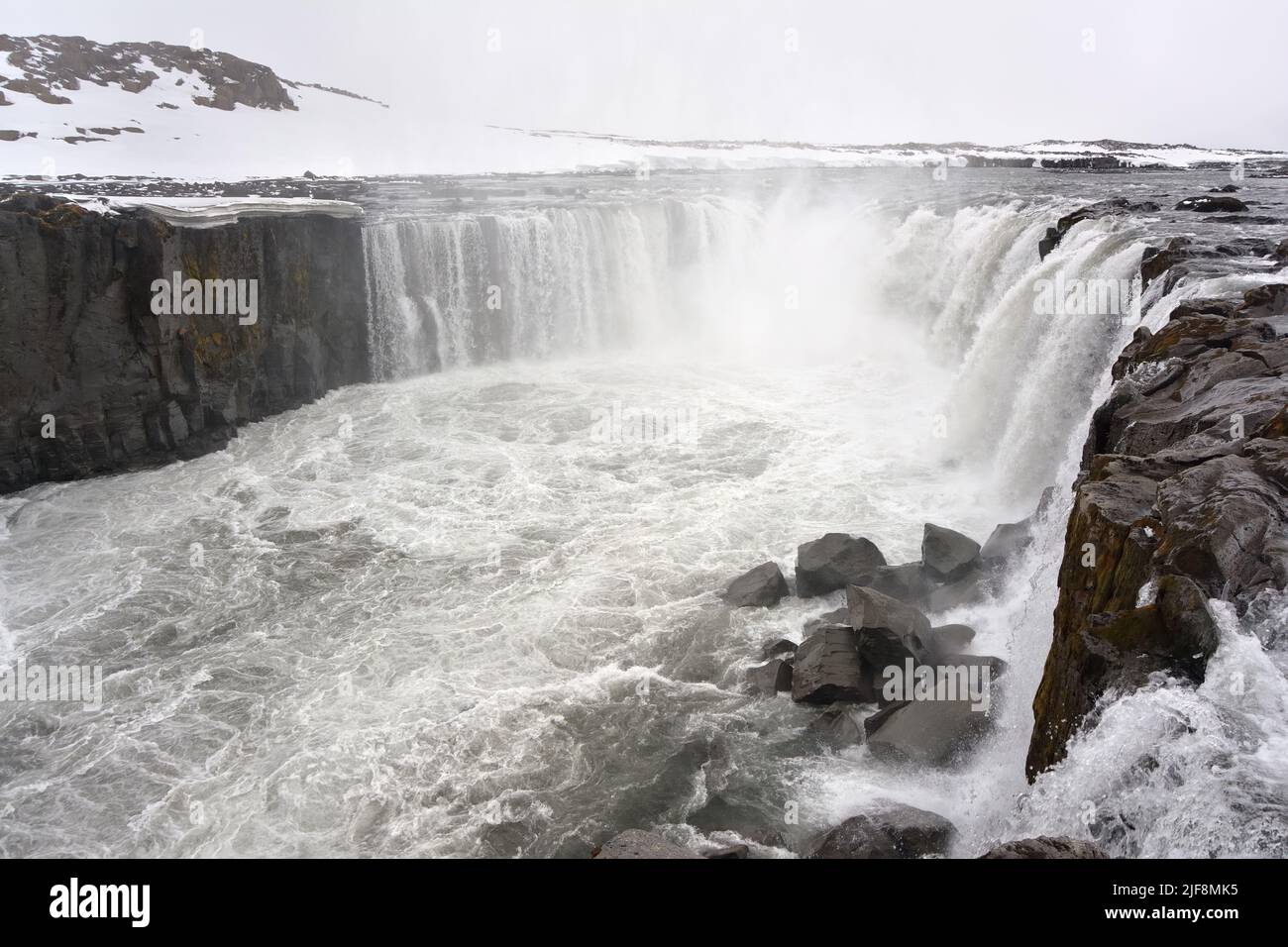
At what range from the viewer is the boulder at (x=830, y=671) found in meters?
9.37

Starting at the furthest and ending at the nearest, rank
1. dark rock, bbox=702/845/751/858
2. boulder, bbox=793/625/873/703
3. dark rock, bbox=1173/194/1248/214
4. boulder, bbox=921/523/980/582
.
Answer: dark rock, bbox=1173/194/1248/214 < boulder, bbox=921/523/980/582 < boulder, bbox=793/625/873/703 < dark rock, bbox=702/845/751/858

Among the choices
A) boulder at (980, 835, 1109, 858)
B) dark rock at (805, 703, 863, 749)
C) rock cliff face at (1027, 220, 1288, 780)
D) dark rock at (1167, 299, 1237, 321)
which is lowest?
dark rock at (805, 703, 863, 749)

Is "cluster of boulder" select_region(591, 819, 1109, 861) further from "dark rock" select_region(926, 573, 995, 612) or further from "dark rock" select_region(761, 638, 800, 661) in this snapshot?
"dark rock" select_region(926, 573, 995, 612)

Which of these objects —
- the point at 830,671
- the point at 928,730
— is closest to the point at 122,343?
the point at 830,671

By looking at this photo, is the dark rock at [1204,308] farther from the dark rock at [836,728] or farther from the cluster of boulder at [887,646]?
the dark rock at [836,728]

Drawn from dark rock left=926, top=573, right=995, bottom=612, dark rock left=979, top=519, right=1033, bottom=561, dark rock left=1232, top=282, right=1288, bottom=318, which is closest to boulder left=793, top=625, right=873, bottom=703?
dark rock left=926, top=573, right=995, bottom=612

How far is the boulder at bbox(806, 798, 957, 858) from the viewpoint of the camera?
690 centimetres

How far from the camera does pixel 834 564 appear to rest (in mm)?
11633

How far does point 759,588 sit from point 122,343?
13.3 m

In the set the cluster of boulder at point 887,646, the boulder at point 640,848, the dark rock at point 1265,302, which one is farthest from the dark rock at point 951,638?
the dark rock at point 1265,302

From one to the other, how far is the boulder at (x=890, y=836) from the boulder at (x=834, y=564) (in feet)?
14.8

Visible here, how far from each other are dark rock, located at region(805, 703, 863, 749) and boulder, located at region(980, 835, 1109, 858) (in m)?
3.80

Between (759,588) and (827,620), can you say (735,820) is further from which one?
(759,588)

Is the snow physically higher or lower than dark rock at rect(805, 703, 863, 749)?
higher
